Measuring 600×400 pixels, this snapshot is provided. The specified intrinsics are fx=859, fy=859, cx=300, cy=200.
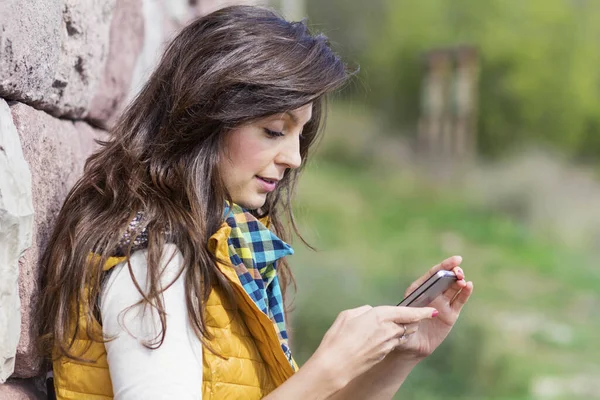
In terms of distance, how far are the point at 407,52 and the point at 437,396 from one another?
3.32 metres

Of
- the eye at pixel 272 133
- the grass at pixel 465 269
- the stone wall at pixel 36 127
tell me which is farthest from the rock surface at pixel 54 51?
the grass at pixel 465 269

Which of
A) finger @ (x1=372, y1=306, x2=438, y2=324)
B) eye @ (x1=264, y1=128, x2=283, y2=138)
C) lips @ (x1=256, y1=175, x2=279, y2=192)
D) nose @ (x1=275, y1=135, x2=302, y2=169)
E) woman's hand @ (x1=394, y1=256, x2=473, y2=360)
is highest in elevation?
eye @ (x1=264, y1=128, x2=283, y2=138)

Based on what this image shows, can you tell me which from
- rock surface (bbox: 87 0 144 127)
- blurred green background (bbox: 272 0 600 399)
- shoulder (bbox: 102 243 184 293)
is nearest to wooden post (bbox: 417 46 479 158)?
blurred green background (bbox: 272 0 600 399)

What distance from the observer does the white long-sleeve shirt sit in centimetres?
135

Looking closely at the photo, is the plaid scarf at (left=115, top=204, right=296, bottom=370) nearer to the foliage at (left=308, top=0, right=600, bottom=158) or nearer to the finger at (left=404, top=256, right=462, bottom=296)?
the finger at (left=404, top=256, right=462, bottom=296)

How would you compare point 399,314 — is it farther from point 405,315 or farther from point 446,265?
point 446,265

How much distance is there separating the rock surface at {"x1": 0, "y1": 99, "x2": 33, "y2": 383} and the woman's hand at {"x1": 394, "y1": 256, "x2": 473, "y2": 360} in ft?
2.65

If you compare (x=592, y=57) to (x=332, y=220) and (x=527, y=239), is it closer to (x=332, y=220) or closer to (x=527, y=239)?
(x=527, y=239)

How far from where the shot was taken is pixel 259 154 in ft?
5.32

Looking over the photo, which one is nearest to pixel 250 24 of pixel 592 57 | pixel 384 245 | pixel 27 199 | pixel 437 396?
pixel 27 199

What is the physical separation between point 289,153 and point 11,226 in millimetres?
554

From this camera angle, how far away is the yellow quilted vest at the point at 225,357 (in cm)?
146

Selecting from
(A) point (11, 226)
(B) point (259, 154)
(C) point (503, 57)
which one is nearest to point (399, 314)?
A: (B) point (259, 154)

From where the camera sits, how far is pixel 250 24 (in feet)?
5.35
